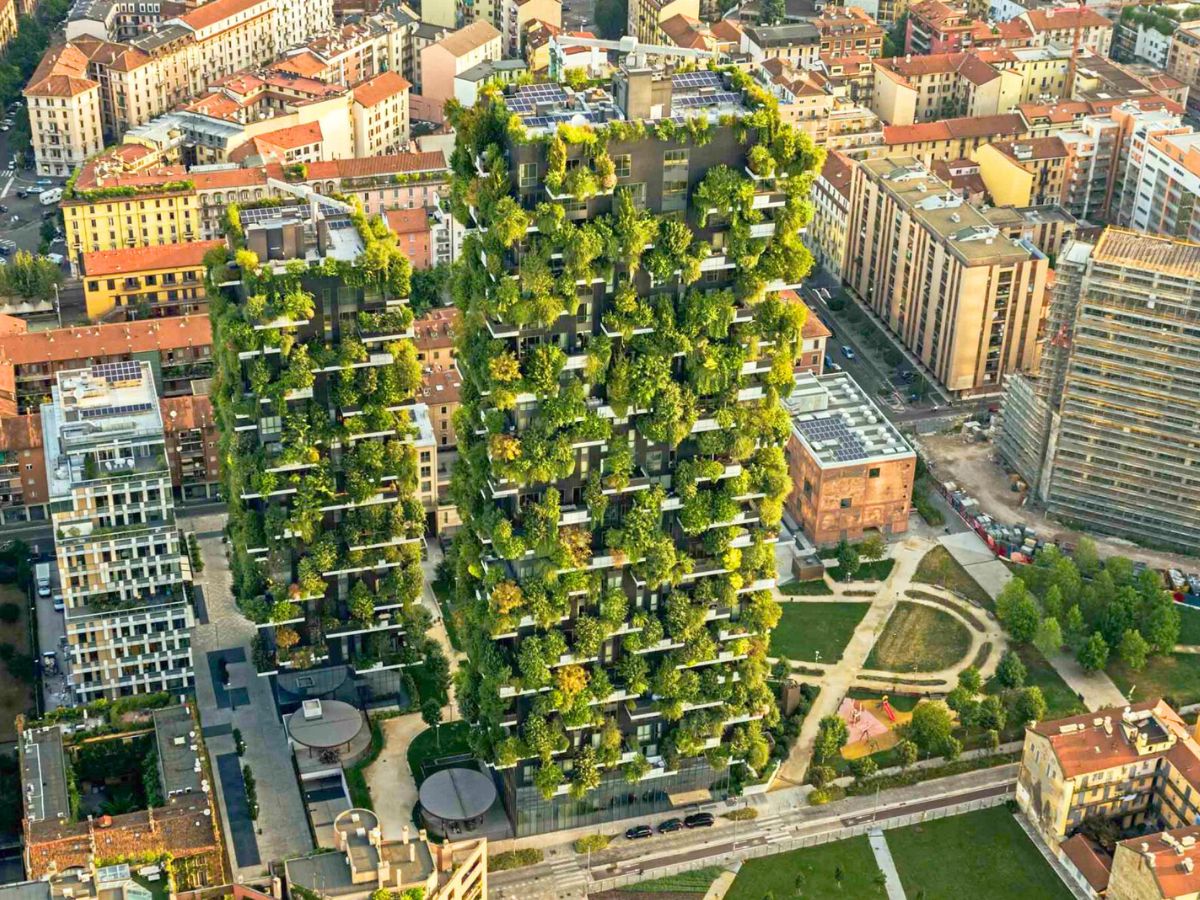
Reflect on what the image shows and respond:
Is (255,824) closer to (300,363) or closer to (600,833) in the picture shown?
(600,833)

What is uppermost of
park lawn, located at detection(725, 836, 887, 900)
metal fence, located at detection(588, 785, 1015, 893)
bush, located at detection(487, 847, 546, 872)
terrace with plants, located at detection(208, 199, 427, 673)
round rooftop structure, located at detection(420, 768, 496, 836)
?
terrace with plants, located at detection(208, 199, 427, 673)

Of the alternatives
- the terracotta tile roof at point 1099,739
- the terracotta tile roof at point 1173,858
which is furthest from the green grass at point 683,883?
the terracotta tile roof at point 1173,858

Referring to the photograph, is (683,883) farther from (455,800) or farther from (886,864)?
(455,800)

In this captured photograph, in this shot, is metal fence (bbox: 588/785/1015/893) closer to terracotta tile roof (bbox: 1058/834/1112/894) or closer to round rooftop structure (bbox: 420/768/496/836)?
terracotta tile roof (bbox: 1058/834/1112/894)

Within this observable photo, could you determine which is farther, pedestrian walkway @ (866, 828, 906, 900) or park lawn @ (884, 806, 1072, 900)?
park lawn @ (884, 806, 1072, 900)

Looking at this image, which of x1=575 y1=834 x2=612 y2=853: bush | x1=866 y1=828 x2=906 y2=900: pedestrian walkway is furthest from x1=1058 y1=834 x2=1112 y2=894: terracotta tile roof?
x1=575 y1=834 x2=612 y2=853: bush

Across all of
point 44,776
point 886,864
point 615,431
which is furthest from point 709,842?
point 44,776

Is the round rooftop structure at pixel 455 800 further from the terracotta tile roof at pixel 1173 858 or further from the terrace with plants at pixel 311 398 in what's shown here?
the terracotta tile roof at pixel 1173 858
